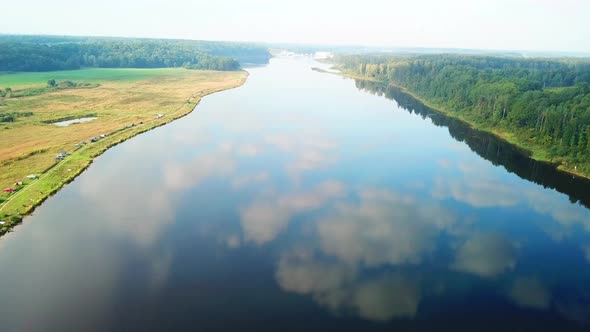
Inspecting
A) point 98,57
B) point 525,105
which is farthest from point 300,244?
point 98,57

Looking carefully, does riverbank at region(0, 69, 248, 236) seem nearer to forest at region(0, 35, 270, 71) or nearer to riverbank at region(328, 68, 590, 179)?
forest at region(0, 35, 270, 71)

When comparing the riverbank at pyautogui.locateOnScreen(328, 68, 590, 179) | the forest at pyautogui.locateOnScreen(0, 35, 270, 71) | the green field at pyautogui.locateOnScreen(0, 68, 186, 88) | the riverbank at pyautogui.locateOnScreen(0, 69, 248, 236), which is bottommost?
the riverbank at pyautogui.locateOnScreen(328, 68, 590, 179)

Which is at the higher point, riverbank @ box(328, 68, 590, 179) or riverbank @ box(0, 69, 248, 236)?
riverbank @ box(0, 69, 248, 236)

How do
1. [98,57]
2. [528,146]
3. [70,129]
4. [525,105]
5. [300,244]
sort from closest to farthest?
[300,244] → [528,146] → [70,129] → [525,105] → [98,57]

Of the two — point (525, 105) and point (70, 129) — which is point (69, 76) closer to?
point (70, 129)

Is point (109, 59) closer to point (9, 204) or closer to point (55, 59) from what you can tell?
point (55, 59)

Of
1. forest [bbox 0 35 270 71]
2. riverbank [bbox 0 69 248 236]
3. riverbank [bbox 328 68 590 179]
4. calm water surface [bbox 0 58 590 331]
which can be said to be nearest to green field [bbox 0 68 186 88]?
forest [bbox 0 35 270 71]

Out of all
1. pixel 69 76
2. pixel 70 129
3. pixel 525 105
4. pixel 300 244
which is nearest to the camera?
pixel 300 244
